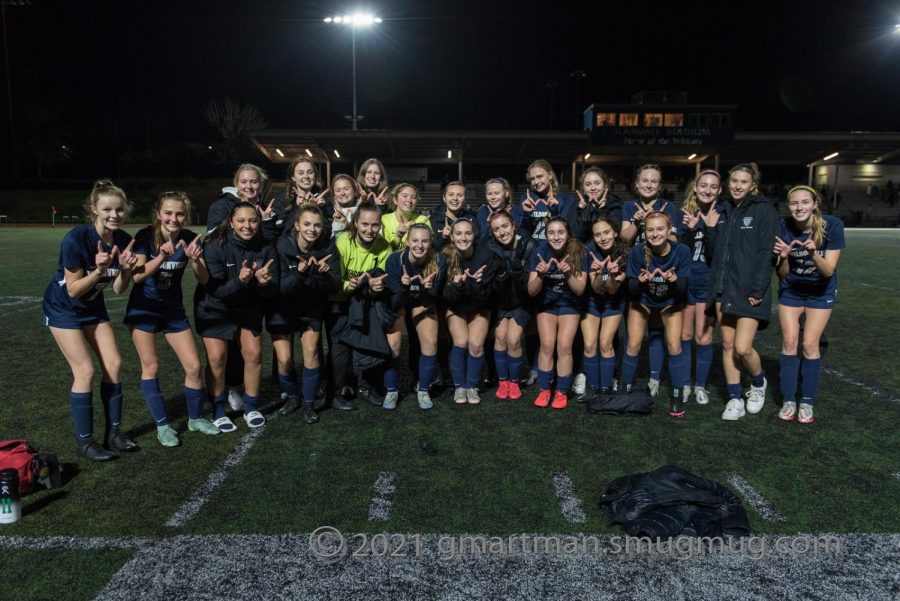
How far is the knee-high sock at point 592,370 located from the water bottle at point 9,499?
3764 millimetres

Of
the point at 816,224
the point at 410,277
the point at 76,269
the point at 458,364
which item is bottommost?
the point at 458,364

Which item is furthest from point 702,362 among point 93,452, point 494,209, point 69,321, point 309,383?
point 69,321

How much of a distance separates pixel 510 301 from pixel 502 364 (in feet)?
1.73

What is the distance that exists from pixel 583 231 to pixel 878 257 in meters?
15.0

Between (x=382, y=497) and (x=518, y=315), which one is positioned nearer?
(x=382, y=497)

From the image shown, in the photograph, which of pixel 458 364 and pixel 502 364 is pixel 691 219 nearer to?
pixel 502 364

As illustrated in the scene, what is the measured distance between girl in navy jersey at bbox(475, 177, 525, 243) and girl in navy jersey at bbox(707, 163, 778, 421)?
1544 mm

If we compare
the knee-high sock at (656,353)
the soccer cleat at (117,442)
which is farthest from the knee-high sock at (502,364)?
the soccer cleat at (117,442)

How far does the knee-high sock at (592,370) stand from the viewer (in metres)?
5.00

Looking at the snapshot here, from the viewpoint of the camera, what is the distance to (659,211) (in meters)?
4.70

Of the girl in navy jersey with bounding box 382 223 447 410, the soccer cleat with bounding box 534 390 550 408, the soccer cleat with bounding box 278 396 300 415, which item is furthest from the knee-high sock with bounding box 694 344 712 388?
the soccer cleat with bounding box 278 396 300 415

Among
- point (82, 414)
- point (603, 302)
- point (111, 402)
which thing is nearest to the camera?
point (82, 414)

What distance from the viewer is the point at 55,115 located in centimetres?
5009

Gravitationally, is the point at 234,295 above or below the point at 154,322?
above
